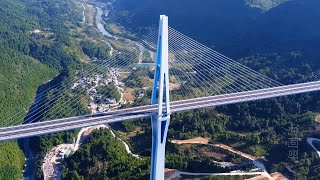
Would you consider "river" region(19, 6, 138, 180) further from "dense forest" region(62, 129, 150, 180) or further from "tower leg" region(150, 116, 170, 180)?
"tower leg" region(150, 116, 170, 180)

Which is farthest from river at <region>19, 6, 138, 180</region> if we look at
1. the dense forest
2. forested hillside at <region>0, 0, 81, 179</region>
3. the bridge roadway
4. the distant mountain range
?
the distant mountain range

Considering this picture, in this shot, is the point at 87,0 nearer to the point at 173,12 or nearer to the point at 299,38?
the point at 173,12

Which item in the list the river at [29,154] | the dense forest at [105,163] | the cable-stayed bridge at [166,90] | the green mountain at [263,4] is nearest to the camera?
the cable-stayed bridge at [166,90]

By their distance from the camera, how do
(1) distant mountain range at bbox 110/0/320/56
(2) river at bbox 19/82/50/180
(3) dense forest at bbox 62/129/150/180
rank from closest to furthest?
(3) dense forest at bbox 62/129/150/180, (2) river at bbox 19/82/50/180, (1) distant mountain range at bbox 110/0/320/56

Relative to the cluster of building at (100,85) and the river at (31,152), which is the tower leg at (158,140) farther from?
the cluster of building at (100,85)

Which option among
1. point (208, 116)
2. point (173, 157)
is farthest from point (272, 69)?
point (173, 157)

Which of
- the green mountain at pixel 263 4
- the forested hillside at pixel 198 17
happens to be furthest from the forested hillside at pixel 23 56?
the green mountain at pixel 263 4

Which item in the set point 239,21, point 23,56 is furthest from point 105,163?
point 239,21
